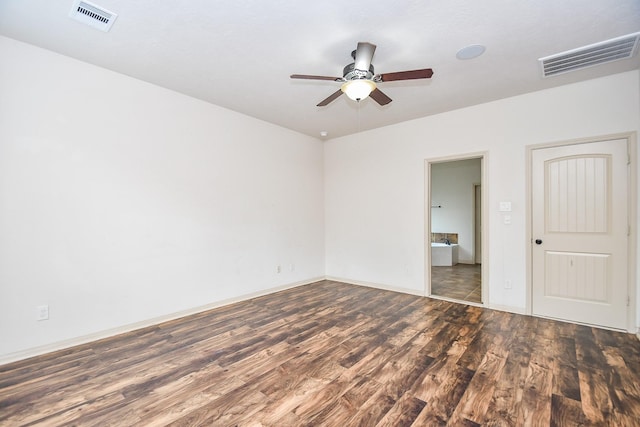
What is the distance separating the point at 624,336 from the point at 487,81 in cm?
312

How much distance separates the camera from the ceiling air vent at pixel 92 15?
212cm

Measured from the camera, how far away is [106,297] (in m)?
3.00

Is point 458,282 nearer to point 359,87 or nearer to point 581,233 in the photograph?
point 581,233

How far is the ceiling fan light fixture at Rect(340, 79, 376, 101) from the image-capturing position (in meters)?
2.42

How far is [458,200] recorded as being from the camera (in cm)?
774

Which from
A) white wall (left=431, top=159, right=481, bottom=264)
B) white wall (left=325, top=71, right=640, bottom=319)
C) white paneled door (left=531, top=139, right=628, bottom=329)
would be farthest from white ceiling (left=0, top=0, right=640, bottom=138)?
white wall (left=431, top=159, right=481, bottom=264)

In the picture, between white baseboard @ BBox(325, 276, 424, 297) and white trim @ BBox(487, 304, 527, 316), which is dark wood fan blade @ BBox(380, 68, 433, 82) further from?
white baseboard @ BBox(325, 276, 424, 297)

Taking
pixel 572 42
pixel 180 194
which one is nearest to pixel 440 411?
pixel 572 42

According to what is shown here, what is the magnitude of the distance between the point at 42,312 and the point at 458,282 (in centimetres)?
599

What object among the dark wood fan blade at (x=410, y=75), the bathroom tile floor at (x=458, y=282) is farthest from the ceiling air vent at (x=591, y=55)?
the bathroom tile floor at (x=458, y=282)

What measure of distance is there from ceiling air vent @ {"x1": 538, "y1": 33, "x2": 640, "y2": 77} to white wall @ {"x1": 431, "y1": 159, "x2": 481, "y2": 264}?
4411 millimetres

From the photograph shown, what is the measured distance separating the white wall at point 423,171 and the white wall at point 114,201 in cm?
163

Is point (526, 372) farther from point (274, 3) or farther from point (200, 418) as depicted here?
point (274, 3)

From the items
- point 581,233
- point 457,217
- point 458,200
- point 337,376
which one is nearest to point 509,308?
point 581,233
